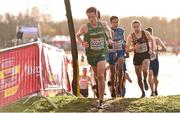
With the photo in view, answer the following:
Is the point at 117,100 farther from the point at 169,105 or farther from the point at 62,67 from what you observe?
the point at 62,67

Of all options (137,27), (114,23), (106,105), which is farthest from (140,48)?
(106,105)

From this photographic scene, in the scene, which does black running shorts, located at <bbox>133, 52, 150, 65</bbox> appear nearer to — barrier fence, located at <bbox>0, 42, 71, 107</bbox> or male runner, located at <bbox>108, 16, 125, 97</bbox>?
male runner, located at <bbox>108, 16, 125, 97</bbox>

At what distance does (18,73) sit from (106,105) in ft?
6.07

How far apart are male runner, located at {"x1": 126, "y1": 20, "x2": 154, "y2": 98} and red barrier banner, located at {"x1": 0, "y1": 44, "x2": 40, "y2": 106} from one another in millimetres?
2153

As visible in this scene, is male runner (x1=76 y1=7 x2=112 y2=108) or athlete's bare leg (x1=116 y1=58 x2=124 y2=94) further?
athlete's bare leg (x1=116 y1=58 x2=124 y2=94)

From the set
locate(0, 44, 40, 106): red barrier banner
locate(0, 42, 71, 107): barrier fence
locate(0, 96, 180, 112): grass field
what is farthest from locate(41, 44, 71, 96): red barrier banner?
locate(0, 96, 180, 112): grass field

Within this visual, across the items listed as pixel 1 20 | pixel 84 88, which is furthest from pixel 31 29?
pixel 84 88

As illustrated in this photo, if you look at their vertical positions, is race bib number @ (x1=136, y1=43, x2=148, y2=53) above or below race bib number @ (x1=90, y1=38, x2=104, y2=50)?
below

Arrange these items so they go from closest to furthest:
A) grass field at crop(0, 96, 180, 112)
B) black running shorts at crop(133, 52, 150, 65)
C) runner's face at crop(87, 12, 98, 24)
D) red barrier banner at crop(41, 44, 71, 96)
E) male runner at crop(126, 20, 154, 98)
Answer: grass field at crop(0, 96, 180, 112) < runner's face at crop(87, 12, 98, 24) < red barrier banner at crop(41, 44, 71, 96) < male runner at crop(126, 20, 154, 98) < black running shorts at crop(133, 52, 150, 65)

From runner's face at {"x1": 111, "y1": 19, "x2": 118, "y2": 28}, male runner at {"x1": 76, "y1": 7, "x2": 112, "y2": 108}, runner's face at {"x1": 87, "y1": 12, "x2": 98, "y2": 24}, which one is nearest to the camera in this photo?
runner's face at {"x1": 87, "y1": 12, "x2": 98, "y2": 24}

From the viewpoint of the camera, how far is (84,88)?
16.0 metres

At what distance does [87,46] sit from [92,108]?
1.23 metres

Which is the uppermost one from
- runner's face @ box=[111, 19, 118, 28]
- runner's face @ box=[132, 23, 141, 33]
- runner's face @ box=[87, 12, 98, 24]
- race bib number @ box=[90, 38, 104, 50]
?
runner's face @ box=[87, 12, 98, 24]

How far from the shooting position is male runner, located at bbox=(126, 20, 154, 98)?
11.2 m
